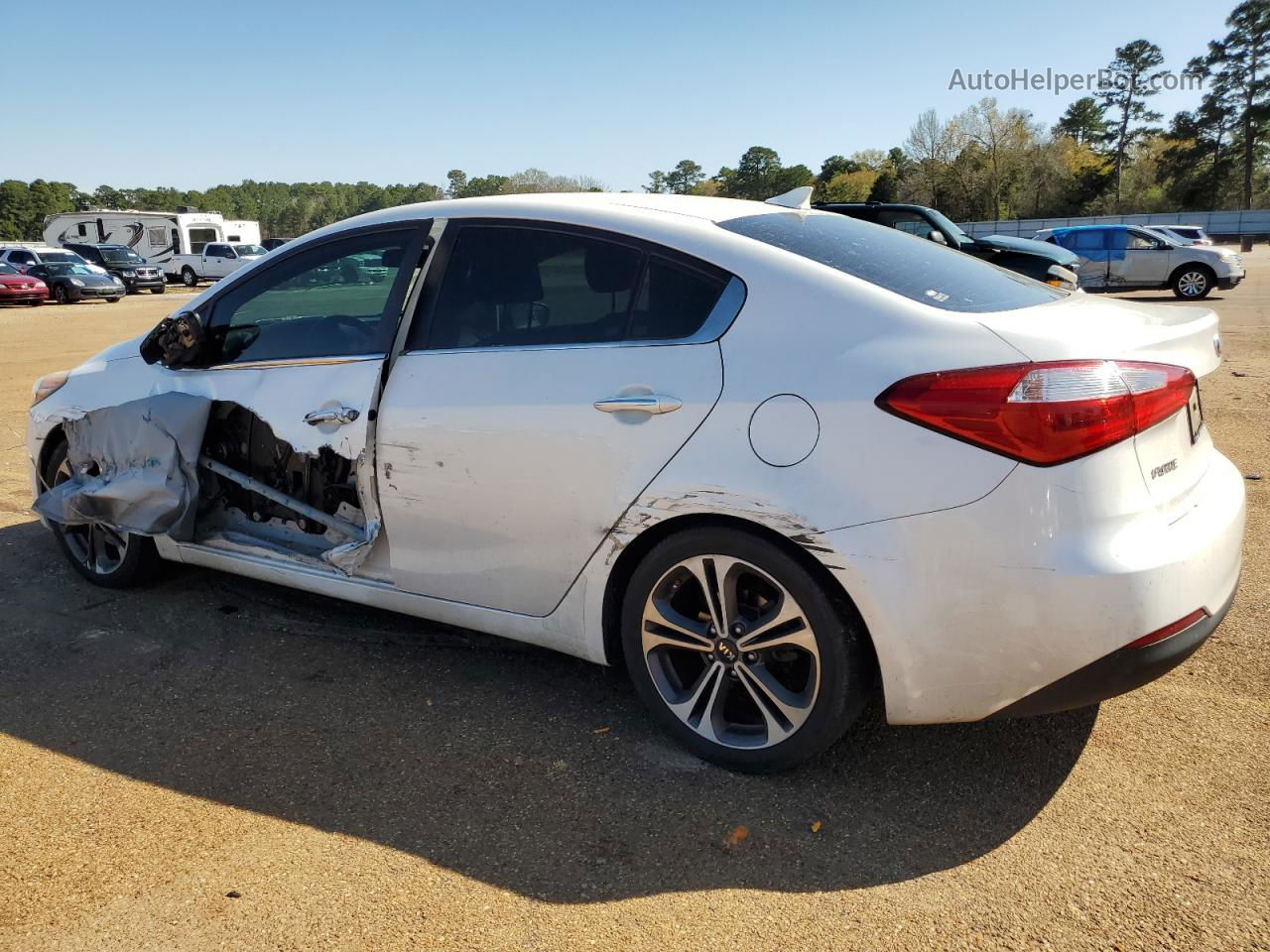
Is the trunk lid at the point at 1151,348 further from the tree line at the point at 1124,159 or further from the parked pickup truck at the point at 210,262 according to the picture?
the tree line at the point at 1124,159

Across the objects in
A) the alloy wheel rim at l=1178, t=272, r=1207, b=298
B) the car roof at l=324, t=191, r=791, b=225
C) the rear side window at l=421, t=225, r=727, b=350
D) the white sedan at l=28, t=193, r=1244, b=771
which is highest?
the car roof at l=324, t=191, r=791, b=225

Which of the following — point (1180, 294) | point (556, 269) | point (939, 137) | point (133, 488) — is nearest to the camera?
point (556, 269)

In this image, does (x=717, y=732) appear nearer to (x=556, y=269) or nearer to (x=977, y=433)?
(x=977, y=433)

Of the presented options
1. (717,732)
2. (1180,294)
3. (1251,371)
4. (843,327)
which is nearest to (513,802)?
(717,732)

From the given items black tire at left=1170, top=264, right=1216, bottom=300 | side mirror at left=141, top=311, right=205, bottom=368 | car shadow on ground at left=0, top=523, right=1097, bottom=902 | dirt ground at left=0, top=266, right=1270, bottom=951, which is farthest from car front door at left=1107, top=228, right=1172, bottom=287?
side mirror at left=141, top=311, right=205, bottom=368

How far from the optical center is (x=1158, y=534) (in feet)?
8.11

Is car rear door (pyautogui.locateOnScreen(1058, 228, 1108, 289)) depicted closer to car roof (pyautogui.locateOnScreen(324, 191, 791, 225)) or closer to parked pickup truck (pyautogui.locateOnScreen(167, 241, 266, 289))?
car roof (pyautogui.locateOnScreen(324, 191, 791, 225))

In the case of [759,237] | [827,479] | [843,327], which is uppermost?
[759,237]

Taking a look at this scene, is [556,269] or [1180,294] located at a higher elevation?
[556,269]

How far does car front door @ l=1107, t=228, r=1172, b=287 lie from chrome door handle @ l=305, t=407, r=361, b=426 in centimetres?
2176

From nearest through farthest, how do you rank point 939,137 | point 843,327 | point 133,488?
point 843,327 → point 133,488 → point 939,137

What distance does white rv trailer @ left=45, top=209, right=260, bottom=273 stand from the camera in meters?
44.8

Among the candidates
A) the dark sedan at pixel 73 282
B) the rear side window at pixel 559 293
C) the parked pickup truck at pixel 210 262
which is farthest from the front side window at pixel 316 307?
the parked pickup truck at pixel 210 262

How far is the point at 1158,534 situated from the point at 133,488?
12.2ft
